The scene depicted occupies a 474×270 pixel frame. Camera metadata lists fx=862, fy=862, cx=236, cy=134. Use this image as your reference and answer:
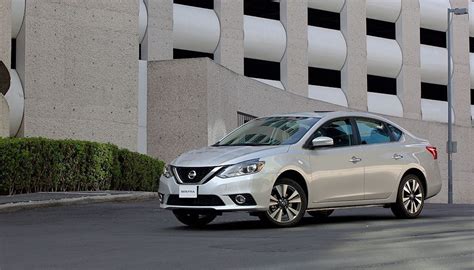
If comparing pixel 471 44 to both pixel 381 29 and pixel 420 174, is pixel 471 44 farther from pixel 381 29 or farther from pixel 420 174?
pixel 420 174

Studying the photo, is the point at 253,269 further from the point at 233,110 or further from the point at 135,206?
the point at 233,110

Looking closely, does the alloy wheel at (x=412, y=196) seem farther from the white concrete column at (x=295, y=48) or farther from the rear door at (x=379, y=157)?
the white concrete column at (x=295, y=48)

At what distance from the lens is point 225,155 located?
10.9 metres

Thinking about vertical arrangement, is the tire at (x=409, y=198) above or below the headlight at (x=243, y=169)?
below

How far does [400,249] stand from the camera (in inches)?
330

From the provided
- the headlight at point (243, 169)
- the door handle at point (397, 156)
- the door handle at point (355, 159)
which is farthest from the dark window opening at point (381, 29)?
the headlight at point (243, 169)

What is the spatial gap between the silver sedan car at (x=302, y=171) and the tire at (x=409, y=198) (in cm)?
1

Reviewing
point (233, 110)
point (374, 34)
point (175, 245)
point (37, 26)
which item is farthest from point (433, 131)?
point (175, 245)

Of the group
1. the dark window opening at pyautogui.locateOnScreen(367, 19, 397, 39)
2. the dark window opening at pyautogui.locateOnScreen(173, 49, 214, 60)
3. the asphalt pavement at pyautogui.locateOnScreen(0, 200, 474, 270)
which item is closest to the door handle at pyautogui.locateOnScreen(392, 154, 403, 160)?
the asphalt pavement at pyautogui.locateOnScreen(0, 200, 474, 270)

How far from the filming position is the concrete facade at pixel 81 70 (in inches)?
949

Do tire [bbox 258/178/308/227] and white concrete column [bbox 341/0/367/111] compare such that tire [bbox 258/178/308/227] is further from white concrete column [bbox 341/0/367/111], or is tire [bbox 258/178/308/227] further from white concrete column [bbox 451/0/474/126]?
white concrete column [bbox 451/0/474/126]

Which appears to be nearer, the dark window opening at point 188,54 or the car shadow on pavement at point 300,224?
the car shadow on pavement at point 300,224

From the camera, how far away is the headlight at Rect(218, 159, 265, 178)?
10672 mm

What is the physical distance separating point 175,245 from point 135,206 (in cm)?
732
